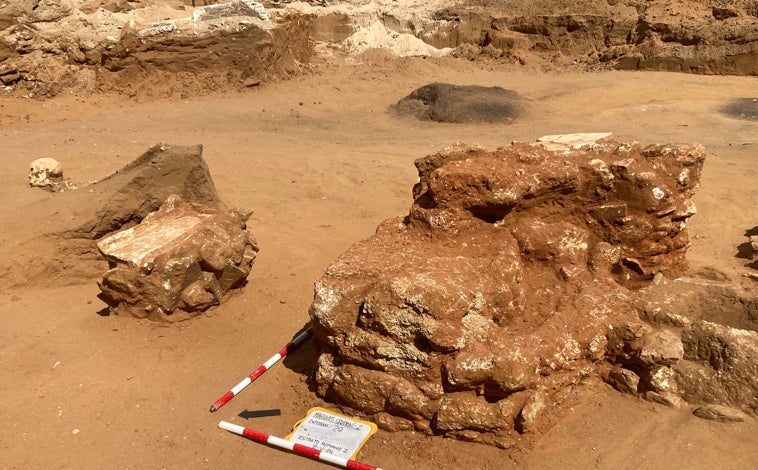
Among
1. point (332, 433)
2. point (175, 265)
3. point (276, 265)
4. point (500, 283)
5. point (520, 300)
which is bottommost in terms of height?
point (276, 265)

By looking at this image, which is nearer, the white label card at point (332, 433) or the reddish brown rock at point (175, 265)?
the white label card at point (332, 433)

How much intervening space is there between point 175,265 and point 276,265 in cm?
127

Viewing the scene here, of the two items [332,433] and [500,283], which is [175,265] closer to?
[332,433]

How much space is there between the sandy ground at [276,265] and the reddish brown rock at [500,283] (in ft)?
0.81

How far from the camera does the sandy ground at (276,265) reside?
10.9 feet

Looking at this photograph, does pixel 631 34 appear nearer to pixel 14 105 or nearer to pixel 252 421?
pixel 14 105

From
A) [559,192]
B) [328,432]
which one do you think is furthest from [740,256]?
[328,432]

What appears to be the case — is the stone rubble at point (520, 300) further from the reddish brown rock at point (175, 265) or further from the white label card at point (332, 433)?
the reddish brown rock at point (175, 265)

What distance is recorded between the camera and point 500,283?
3.55 meters

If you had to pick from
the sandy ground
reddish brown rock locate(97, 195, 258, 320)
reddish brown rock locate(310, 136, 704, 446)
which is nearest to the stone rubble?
reddish brown rock locate(310, 136, 704, 446)

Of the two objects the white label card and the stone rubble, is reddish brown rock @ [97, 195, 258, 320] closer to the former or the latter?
the stone rubble

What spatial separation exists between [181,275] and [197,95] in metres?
8.22

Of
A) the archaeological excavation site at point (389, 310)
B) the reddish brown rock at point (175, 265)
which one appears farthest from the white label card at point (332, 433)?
the reddish brown rock at point (175, 265)

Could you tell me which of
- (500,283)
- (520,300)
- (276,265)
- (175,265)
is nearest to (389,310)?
(500,283)
